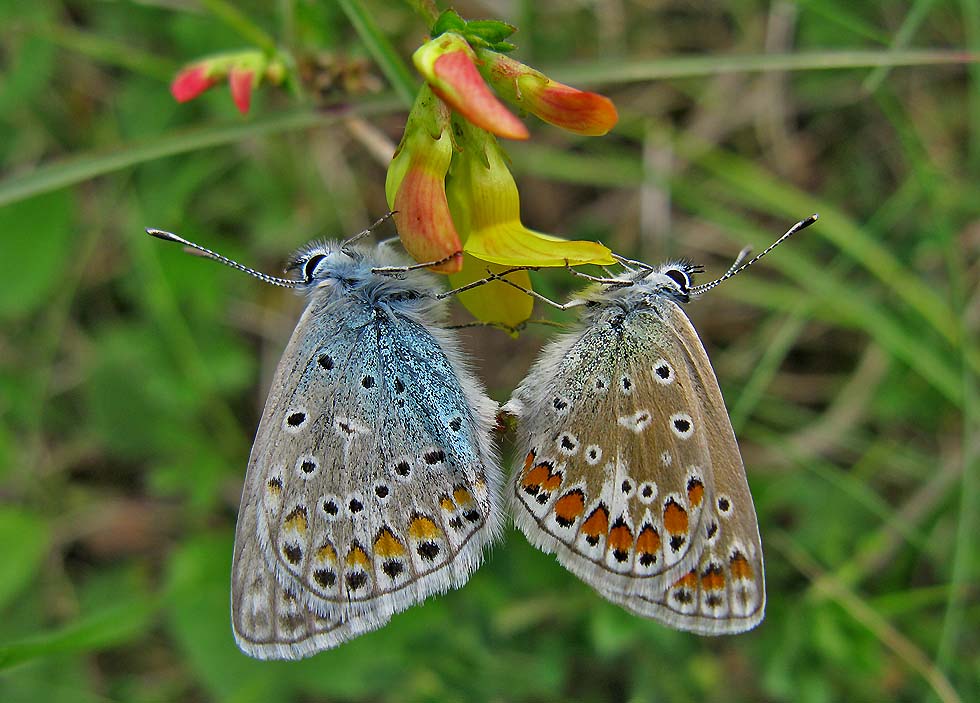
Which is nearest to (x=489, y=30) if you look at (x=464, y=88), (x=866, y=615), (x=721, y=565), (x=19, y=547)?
(x=464, y=88)

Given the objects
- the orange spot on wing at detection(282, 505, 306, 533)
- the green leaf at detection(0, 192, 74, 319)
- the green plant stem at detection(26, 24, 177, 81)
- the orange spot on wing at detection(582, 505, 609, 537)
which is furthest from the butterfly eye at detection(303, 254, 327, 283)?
the green leaf at detection(0, 192, 74, 319)

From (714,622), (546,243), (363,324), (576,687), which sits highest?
(546,243)

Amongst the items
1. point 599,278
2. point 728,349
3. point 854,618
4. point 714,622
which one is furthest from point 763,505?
point 599,278

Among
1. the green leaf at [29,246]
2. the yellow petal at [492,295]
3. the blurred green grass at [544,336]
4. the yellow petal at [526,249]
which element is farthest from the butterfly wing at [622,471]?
the green leaf at [29,246]

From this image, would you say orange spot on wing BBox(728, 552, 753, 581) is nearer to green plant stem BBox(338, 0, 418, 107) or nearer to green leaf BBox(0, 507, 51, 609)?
green plant stem BBox(338, 0, 418, 107)

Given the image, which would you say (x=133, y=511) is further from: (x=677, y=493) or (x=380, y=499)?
(x=677, y=493)

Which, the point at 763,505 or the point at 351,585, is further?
the point at 763,505

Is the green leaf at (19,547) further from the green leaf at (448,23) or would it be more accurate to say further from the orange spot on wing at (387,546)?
the green leaf at (448,23)
